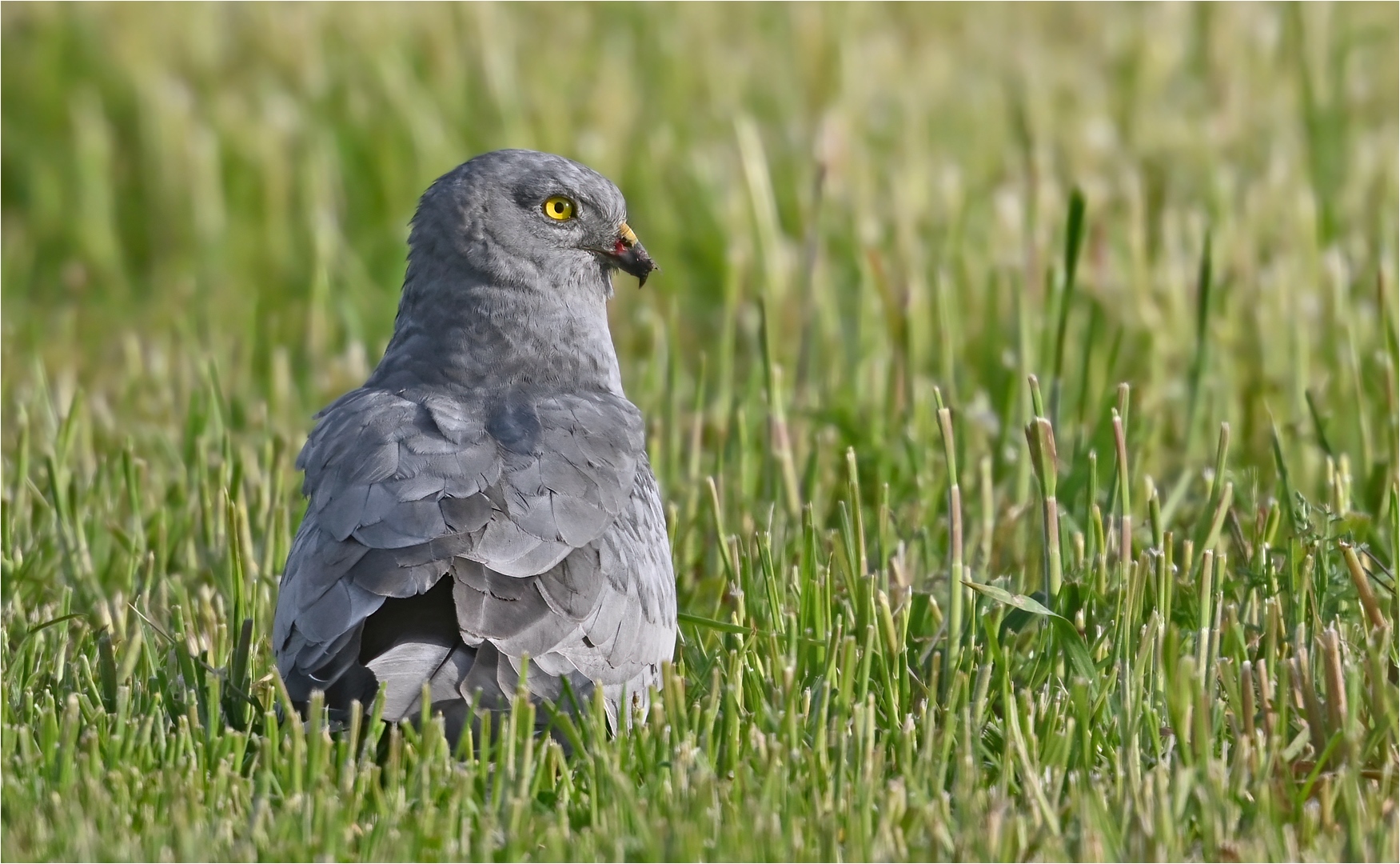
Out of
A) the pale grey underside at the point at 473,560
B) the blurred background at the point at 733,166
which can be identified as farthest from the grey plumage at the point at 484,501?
the blurred background at the point at 733,166

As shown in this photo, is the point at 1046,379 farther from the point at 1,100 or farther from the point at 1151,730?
the point at 1,100

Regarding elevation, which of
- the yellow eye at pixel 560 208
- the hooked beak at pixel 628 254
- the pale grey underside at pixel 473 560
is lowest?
the pale grey underside at pixel 473 560

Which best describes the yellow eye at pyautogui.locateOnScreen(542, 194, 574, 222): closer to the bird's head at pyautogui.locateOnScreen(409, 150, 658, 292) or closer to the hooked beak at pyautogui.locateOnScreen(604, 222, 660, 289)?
the bird's head at pyautogui.locateOnScreen(409, 150, 658, 292)

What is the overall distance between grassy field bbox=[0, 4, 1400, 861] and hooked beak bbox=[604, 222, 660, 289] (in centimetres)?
56

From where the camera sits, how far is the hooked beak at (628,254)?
15.9 feet

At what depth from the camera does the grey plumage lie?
3494 mm

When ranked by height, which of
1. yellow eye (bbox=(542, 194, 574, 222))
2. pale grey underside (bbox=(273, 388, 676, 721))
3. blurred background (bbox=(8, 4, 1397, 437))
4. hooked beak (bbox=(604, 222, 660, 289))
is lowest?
pale grey underside (bbox=(273, 388, 676, 721))

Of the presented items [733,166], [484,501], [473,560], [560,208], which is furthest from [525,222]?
[733,166]

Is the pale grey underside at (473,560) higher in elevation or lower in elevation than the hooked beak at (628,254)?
lower

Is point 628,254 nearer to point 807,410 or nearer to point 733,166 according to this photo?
point 807,410

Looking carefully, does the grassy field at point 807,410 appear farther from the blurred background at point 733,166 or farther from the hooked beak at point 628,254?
the hooked beak at point 628,254

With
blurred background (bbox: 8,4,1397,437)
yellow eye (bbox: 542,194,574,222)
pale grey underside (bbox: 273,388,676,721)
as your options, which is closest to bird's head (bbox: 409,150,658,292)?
yellow eye (bbox: 542,194,574,222)

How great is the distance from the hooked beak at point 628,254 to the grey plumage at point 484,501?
0.50ft

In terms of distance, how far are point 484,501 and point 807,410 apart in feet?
7.70
